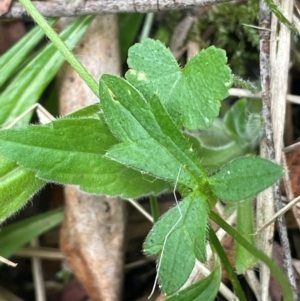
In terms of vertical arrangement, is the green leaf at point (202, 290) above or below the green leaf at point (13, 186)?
below

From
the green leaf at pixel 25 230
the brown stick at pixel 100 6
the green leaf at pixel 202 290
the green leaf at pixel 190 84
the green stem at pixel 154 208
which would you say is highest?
the brown stick at pixel 100 6

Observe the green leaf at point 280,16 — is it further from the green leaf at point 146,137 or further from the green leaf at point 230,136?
the green leaf at point 146,137

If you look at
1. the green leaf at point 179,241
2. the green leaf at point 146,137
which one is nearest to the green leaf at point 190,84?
the green leaf at point 146,137

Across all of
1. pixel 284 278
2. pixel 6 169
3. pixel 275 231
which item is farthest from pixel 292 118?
pixel 6 169

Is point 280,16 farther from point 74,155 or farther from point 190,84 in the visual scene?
point 74,155

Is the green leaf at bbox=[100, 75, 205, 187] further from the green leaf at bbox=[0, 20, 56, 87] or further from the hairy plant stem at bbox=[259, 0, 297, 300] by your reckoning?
the green leaf at bbox=[0, 20, 56, 87]

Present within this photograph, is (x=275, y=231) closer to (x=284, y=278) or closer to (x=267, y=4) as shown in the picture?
(x=284, y=278)

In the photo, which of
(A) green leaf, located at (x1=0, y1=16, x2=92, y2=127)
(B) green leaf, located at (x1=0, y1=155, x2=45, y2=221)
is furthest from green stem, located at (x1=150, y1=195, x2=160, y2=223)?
(A) green leaf, located at (x1=0, y1=16, x2=92, y2=127)

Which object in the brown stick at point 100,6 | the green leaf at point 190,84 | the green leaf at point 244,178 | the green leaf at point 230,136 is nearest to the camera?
the green leaf at point 244,178
